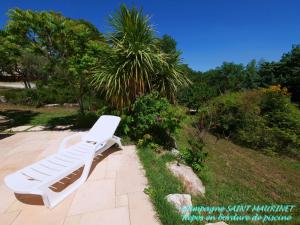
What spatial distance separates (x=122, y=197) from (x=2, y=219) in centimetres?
157

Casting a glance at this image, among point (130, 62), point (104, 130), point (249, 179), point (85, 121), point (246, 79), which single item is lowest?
point (249, 179)

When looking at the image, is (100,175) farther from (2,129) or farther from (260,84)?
(260,84)

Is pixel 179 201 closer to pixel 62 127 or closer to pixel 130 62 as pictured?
pixel 130 62

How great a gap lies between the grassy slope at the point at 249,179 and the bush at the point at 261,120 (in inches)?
55.7

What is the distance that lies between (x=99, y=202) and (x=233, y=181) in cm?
330

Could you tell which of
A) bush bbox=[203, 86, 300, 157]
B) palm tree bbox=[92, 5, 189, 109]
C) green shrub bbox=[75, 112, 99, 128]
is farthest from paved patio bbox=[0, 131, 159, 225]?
bush bbox=[203, 86, 300, 157]

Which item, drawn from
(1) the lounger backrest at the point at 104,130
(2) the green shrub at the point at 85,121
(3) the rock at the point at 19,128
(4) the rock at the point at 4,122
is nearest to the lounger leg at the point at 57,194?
(1) the lounger backrest at the point at 104,130

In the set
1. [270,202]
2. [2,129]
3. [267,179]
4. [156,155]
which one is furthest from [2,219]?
[2,129]

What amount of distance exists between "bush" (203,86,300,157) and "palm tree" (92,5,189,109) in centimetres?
347

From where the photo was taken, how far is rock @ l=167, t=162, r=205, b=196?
3.56 m

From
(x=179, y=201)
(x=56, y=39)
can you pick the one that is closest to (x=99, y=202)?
(x=179, y=201)

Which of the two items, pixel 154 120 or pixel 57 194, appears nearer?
pixel 57 194

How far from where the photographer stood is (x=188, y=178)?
3.72m

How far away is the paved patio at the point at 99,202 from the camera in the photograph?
2535 mm
